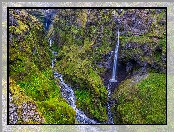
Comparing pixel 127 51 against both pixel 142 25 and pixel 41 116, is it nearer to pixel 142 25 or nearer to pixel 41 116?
pixel 142 25

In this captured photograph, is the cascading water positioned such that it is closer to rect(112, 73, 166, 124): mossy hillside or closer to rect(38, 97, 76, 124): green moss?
rect(112, 73, 166, 124): mossy hillside

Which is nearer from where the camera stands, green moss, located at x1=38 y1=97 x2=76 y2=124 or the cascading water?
green moss, located at x1=38 y1=97 x2=76 y2=124

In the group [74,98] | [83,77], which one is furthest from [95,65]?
[74,98]

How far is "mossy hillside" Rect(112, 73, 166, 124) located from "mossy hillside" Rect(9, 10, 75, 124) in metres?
2.81

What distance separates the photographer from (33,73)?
42.6ft

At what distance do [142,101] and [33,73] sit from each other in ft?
17.1

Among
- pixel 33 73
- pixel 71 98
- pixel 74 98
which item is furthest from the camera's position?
pixel 74 98

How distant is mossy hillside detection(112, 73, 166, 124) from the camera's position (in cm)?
1286

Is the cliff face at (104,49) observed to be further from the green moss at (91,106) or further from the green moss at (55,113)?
the green moss at (55,113)

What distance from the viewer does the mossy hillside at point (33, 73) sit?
1088cm

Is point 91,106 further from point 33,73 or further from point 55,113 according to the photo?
point 55,113

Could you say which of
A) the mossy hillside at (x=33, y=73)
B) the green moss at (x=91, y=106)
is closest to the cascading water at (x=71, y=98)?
the green moss at (x=91, y=106)

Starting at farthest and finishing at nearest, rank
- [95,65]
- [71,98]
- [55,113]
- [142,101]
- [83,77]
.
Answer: [95,65] < [83,77] < [71,98] < [142,101] < [55,113]

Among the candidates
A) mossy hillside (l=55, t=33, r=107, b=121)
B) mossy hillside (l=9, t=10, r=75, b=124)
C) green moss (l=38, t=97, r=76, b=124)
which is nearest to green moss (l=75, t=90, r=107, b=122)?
mossy hillside (l=55, t=33, r=107, b=121)
